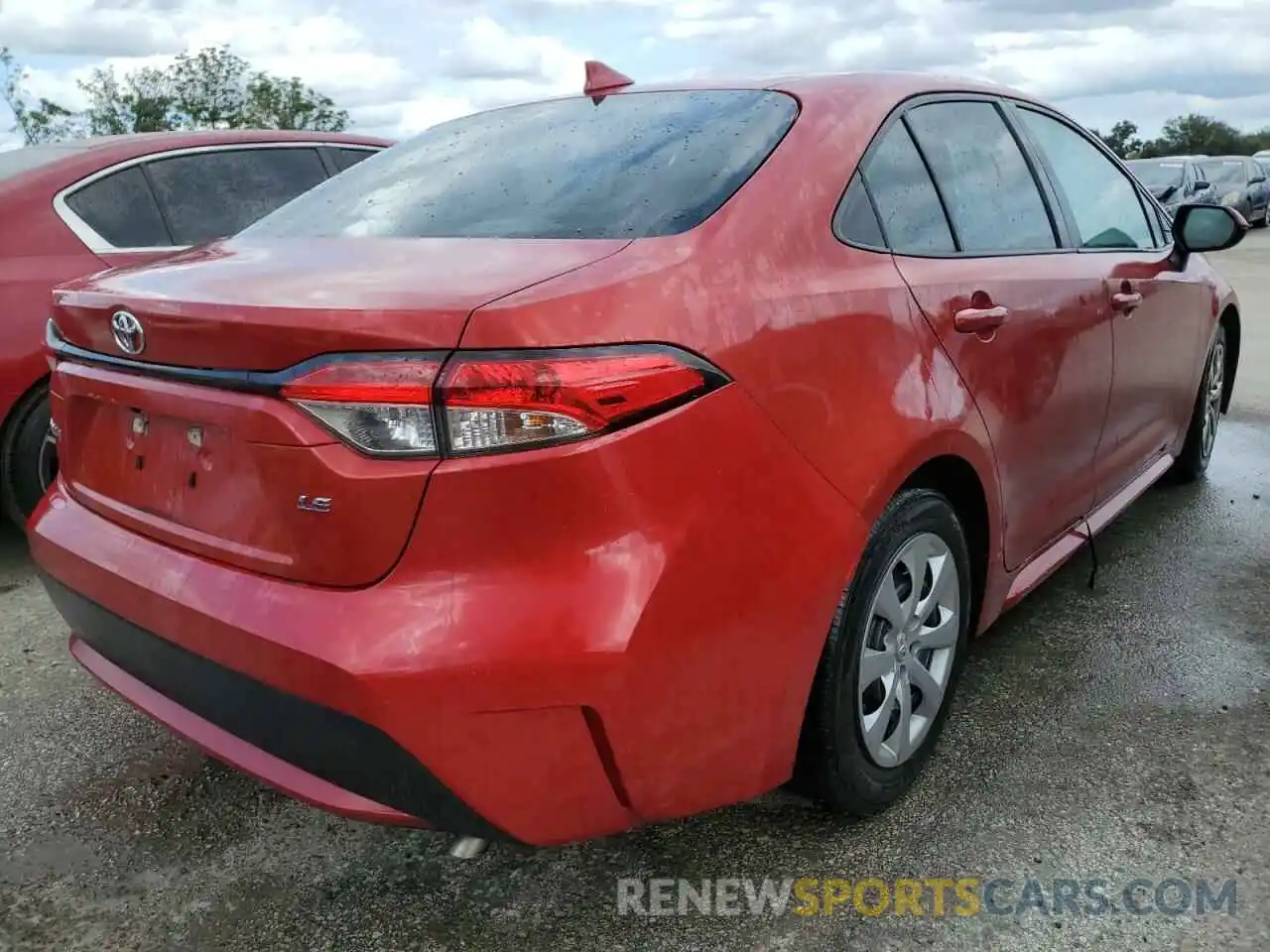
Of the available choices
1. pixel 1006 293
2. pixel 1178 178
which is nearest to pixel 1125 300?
pixel 1006 293

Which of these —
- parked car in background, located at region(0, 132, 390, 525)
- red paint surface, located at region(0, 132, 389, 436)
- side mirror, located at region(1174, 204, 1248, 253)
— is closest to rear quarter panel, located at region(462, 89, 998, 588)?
side mirror, located at region(1174, 204, 1248, 253)

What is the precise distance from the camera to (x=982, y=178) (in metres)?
2.77

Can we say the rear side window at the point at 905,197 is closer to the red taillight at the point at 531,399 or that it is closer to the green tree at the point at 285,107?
the red taillight at the point at 531,399

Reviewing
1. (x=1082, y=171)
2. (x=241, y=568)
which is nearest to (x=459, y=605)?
(x=241, y=568)

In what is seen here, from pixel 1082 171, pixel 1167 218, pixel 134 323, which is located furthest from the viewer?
Answer: pixel 1167 218

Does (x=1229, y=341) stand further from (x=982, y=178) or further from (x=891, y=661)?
(x=891, y=661)

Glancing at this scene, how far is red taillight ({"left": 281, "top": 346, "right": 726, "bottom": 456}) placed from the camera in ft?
5.22

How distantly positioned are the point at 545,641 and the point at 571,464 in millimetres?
265

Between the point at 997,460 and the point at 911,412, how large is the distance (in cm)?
48

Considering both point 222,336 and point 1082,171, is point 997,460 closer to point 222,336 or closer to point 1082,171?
point 1082,171

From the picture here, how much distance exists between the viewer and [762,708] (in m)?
1.90

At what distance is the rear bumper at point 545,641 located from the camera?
1.61m

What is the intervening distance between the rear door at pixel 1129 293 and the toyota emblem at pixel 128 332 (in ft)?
7.90

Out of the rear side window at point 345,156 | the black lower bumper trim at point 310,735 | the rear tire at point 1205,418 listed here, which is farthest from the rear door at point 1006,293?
the rear side window at point 345,156
